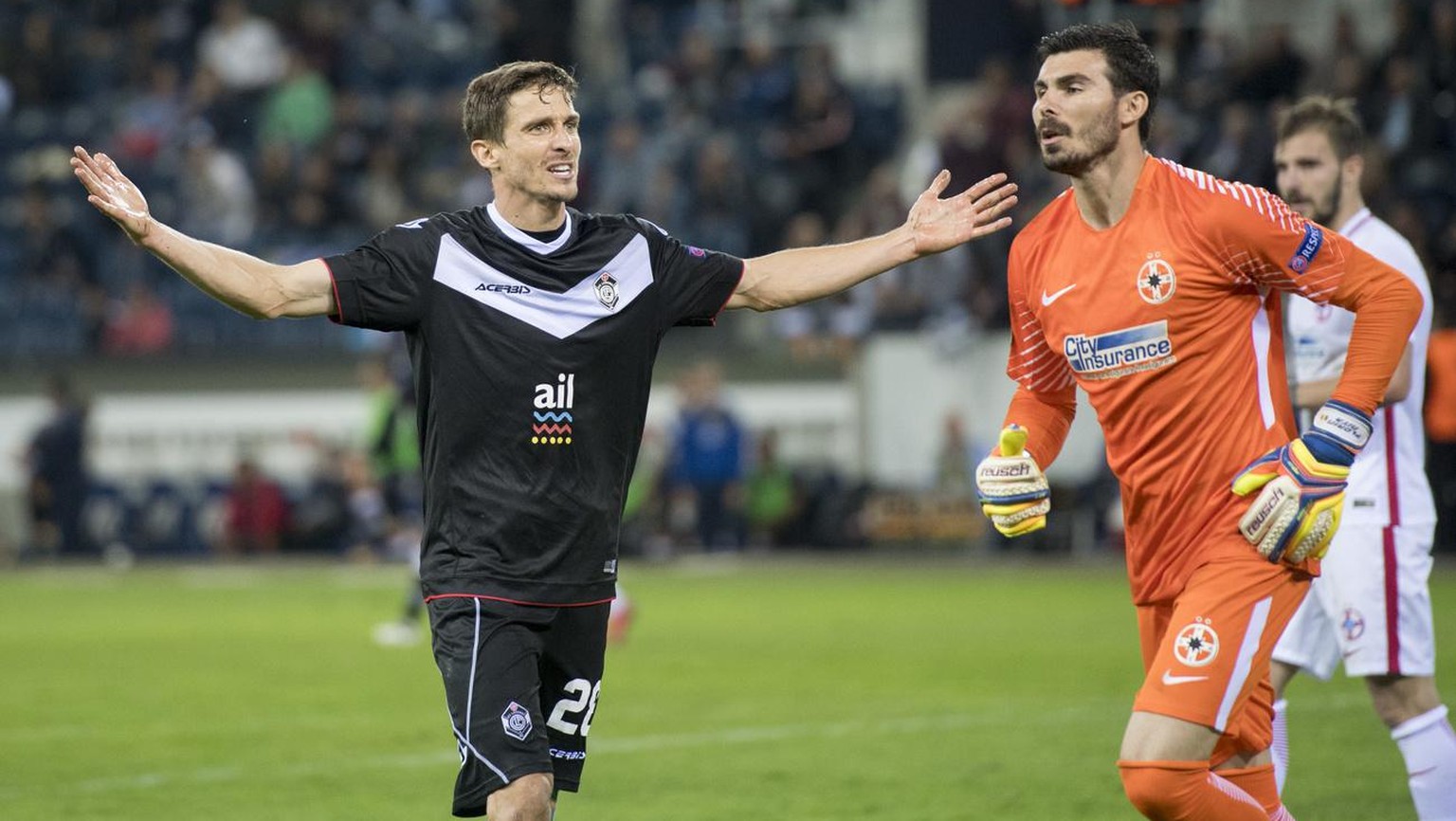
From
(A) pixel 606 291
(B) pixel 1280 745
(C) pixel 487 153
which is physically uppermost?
(C) pixel 487 153

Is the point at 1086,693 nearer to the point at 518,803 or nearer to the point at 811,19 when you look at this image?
the point at 518,803

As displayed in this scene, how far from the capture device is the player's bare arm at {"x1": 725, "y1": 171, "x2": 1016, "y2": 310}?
6.47 m

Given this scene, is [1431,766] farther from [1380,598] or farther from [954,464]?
[954,464]

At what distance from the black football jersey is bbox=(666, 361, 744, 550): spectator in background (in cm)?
1761

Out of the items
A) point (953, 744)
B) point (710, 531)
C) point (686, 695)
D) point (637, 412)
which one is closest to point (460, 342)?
point (637, 412)

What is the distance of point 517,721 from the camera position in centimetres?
588

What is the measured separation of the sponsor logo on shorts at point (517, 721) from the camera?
5.86 meters

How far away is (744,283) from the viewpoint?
659cm

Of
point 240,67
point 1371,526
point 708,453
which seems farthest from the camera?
point 240,67

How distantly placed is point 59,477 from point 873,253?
20.7m

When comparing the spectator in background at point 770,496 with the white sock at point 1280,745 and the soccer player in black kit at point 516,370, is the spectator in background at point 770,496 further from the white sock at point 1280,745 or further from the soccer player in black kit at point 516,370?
the soccer player in black kit at point 516,370

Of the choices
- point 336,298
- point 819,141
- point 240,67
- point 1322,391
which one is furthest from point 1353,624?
point 240,67

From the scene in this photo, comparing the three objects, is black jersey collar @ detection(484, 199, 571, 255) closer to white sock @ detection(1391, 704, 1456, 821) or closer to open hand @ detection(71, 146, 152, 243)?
open hand @ detection(71, 146, 152, 243)

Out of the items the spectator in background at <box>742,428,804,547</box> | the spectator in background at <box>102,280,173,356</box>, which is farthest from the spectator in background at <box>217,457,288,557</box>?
the spectator in background at <box>742,428,804,547</box>
